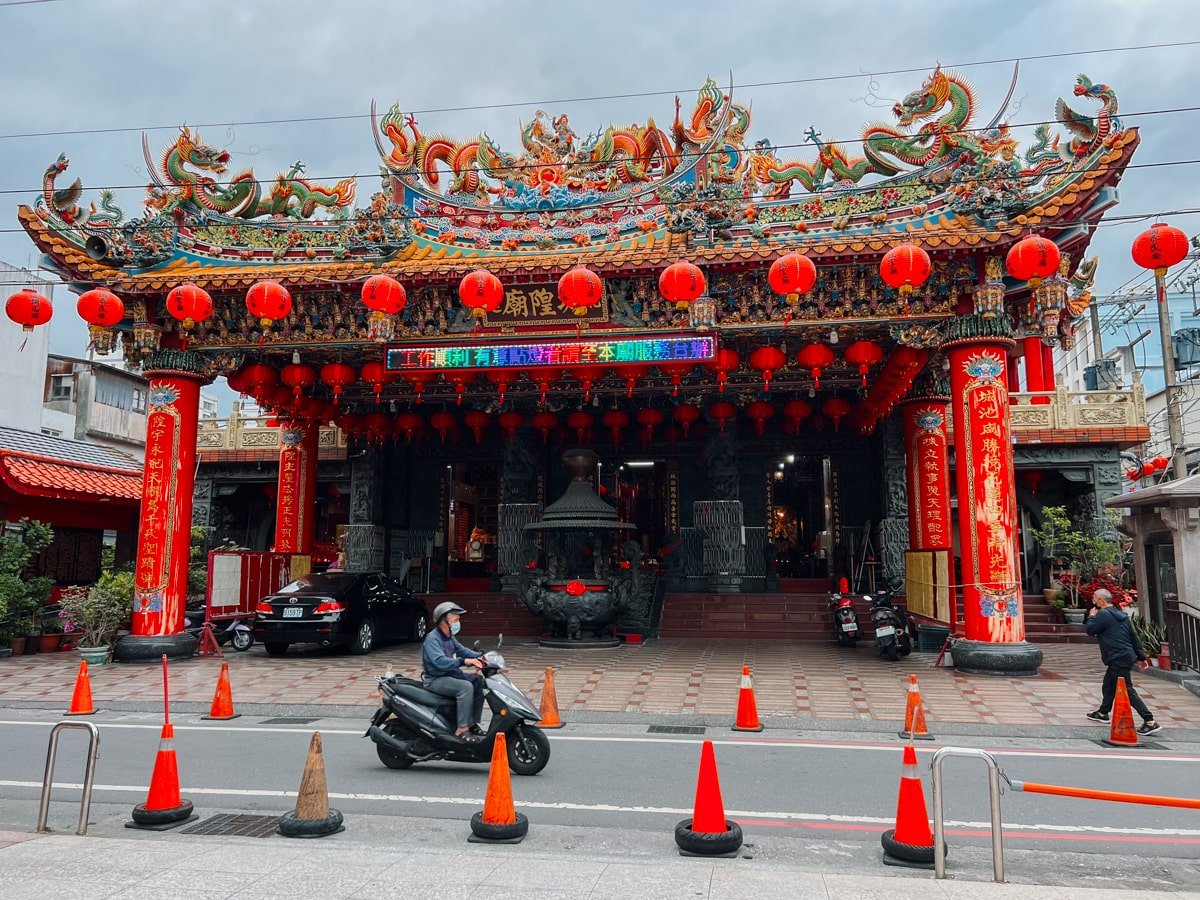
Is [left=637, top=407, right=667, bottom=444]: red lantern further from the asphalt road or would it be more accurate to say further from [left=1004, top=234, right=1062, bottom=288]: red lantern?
the asphalt road

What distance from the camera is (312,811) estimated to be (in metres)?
5.31

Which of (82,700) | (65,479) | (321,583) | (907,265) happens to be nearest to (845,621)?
(907,265)

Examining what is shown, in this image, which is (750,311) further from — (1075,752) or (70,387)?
(70,387)

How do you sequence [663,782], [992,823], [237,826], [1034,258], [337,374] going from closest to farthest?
[992,823] → [237,826] → [663,782] → [1034,258] → [337,374]

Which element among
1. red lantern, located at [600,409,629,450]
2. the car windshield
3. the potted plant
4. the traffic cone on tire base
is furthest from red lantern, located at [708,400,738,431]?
the traffic cone on tire base

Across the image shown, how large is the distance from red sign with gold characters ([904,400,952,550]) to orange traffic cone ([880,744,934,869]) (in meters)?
13.7

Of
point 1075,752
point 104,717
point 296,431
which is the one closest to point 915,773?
point 1075,752

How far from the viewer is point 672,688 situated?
11.6m

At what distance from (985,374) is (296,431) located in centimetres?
1584

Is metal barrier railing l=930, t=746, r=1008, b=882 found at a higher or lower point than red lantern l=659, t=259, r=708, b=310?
lower

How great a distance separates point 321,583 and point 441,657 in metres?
9.56

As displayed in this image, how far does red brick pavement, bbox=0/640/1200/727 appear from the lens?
1020cm

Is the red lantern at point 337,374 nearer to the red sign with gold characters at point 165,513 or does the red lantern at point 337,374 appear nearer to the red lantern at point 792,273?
the red sign with gold characters at point 165,513

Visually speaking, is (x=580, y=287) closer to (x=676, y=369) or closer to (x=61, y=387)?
(x=676, y=369)
